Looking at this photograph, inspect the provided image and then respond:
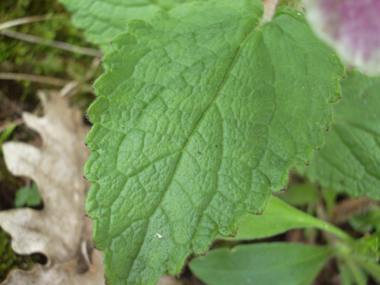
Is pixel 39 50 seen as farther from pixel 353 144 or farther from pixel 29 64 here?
pixel 353 144

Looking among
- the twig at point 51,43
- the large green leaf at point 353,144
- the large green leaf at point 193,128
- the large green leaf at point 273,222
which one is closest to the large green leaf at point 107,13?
the large green leaf at point 193,128

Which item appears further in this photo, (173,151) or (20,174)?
(20,174)

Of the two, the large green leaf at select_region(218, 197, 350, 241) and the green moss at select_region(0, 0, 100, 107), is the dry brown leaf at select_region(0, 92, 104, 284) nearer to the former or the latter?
the green moss at select_region(0, 0, 100, 107)

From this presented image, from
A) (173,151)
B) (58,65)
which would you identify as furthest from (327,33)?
(58,65)

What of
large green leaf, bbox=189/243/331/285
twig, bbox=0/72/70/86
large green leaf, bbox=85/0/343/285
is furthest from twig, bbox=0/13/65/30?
large green leaf, bbox=189/243/331/285

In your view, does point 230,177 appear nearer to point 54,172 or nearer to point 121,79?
point 121,79

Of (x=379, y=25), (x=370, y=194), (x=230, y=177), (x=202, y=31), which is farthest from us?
(x=370, y=194)
